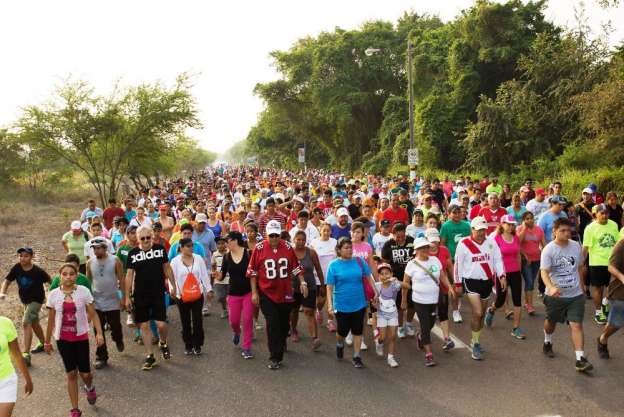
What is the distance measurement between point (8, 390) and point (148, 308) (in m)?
2.64

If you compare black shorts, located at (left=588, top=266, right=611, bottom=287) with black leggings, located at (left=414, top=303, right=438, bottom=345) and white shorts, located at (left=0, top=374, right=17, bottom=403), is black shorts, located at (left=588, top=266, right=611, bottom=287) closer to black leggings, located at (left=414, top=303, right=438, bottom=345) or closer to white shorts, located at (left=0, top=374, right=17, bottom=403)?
black leggings, located at (left=414, top=303, right=438, bottom=345)

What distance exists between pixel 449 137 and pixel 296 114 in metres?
22.2

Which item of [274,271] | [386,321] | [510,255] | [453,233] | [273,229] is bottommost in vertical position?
[386,321]

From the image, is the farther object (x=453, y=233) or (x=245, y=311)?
(x=453, y=233)

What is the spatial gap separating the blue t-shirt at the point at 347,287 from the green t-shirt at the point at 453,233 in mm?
2541

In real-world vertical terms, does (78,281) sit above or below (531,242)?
above

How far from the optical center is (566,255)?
5.91 meters

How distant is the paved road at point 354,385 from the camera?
5062 mm

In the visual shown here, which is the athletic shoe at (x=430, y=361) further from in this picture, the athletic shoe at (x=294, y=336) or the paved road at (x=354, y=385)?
the athletic shoe at (x=294, y=336)

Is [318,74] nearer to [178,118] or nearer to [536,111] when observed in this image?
[178,118]

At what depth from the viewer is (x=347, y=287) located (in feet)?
19.9

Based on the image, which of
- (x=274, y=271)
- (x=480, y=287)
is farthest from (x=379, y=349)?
(x=274, y=271)

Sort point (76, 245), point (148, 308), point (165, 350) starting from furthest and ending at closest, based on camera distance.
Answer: point (76, 245), point (165, 350), point (148, 308)

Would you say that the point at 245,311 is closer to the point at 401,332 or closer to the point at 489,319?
the point at 401,332
